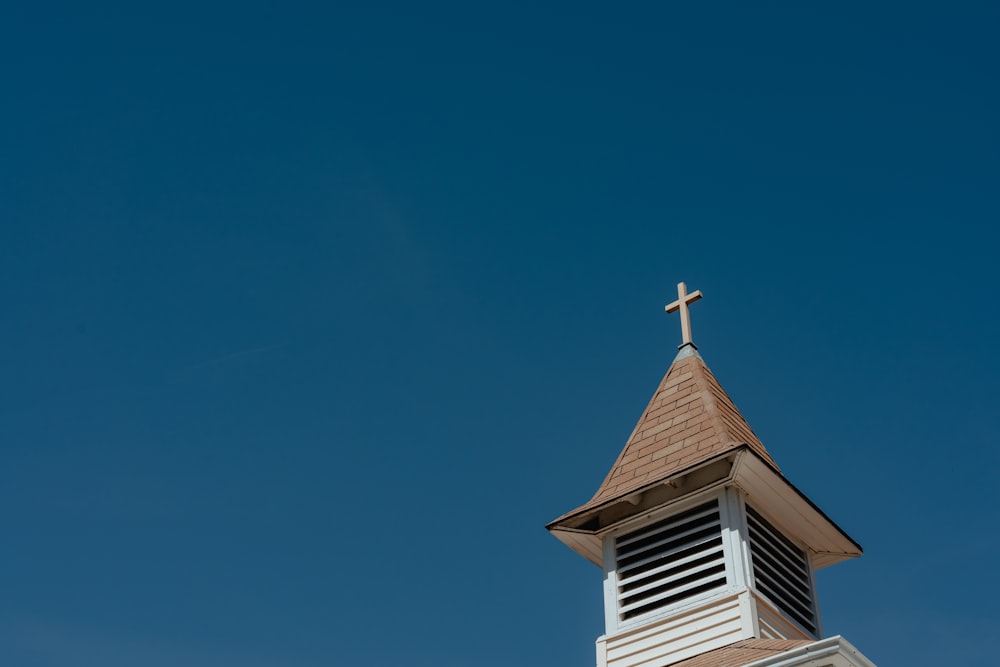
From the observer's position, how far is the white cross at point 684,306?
61.3 feet

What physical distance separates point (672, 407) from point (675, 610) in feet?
11.5

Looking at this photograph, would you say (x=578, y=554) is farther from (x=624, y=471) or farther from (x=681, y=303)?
(x=681, y=303)

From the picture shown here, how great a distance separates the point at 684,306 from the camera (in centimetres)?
1875

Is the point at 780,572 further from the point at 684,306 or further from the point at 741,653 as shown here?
the point at 684,306

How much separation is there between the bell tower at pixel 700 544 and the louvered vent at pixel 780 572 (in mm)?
17

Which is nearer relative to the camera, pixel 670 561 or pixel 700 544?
pixel 700 544

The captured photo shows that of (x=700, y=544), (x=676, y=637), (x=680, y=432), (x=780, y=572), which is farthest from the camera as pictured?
(x=680, y=432)

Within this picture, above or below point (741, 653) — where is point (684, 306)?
above

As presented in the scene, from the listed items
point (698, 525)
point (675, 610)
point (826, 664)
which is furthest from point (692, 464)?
point (826, 664)

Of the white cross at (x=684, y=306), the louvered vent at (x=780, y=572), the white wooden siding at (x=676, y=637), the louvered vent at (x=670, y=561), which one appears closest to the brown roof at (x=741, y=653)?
the white wooden siding at (x=676, y=637)

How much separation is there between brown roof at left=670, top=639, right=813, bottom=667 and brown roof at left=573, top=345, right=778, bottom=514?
2.37 meters

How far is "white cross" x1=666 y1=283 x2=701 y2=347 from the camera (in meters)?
18.7

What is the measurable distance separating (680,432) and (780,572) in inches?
87.1

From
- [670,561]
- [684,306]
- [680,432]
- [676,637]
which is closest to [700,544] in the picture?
[670,561]
